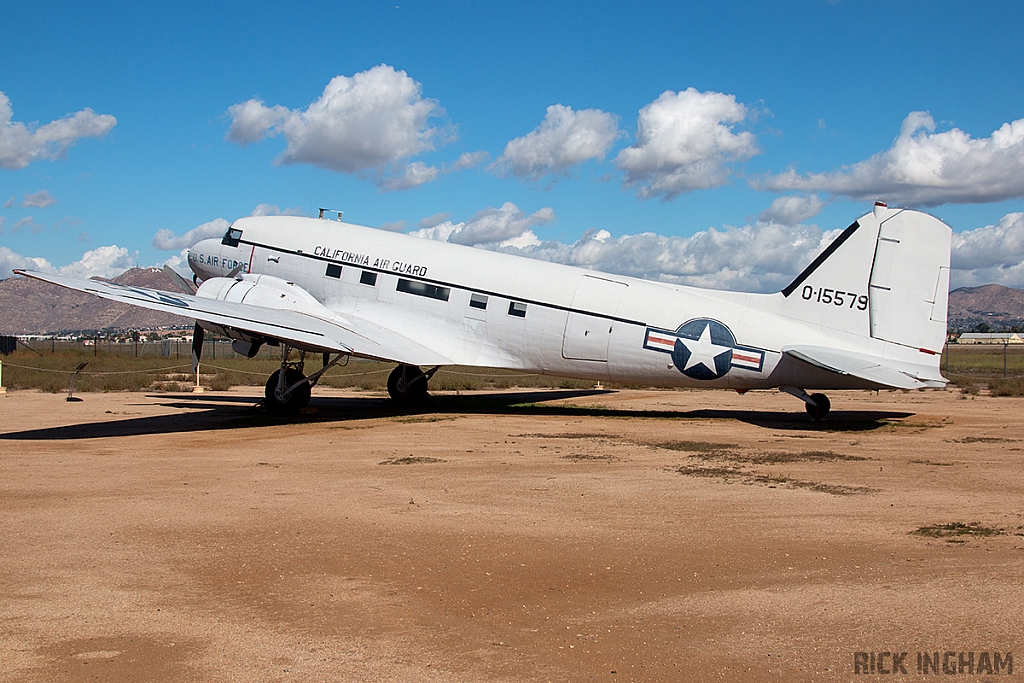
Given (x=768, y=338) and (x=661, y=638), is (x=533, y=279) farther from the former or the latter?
(x=661, y=638)

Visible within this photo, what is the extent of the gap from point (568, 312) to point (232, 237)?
9.58 m

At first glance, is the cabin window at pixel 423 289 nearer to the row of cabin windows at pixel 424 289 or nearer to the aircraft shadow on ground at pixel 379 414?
the row of cabin windows at pixel 424 289

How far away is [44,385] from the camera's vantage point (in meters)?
28.6

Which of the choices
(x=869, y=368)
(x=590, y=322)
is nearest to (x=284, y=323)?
(x=590, y=322)

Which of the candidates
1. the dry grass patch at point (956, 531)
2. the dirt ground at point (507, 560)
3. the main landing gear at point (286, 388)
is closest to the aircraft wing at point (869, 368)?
the dirt ground at point (507, 560)

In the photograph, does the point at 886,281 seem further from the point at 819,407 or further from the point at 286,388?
the point at 286,388

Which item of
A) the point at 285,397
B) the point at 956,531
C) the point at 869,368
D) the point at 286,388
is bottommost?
the point at 285,397

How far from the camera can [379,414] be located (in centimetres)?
1950

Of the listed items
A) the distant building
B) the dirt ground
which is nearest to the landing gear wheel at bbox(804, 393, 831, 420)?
the dirt ground

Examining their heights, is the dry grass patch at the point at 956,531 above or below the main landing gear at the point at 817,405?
below

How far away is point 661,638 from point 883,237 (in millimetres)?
13128

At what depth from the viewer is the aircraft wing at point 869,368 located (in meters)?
14.5

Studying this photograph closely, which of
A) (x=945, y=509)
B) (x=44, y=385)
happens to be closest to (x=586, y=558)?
(x=945, y=509)

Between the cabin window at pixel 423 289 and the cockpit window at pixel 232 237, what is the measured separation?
16.5 ft
